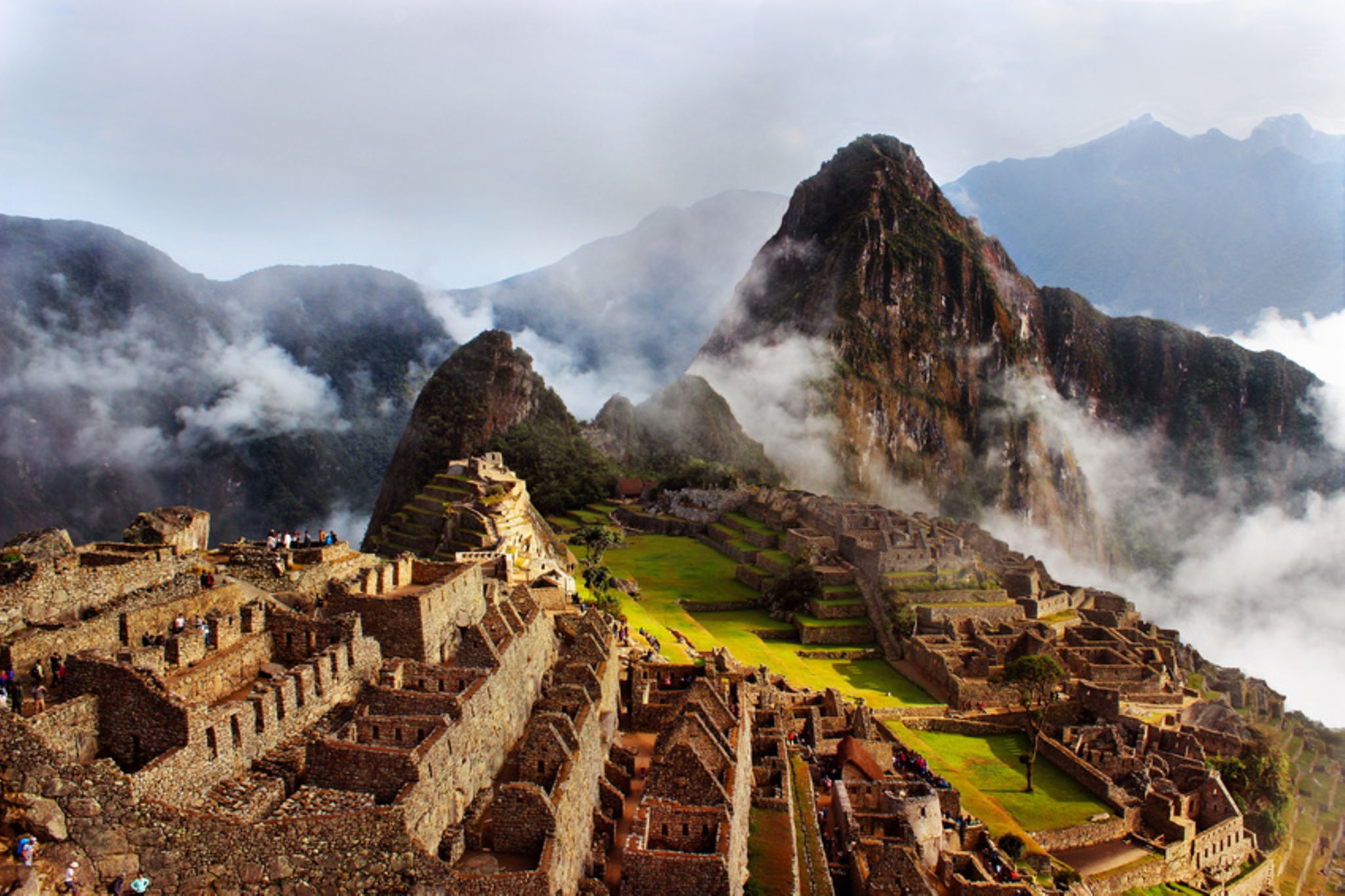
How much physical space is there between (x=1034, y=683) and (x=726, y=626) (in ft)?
55.9

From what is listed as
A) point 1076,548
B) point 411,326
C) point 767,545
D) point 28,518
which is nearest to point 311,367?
point 411,326

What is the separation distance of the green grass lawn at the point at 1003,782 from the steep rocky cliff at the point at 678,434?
7411cm

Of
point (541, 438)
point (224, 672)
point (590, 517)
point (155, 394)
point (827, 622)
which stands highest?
point (155, 394)

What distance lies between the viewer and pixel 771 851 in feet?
54.5

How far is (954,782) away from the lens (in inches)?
1184

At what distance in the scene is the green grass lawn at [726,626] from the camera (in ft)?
128

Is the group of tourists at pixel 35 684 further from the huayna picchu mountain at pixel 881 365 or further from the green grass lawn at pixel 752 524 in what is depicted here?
the huayna picchu mountain at pixel 881 365

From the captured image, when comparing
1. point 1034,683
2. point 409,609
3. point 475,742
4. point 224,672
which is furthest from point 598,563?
point 224,672

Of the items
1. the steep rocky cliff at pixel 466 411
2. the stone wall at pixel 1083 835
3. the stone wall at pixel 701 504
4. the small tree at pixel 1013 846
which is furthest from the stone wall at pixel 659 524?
the small tree at pixel 1013 846

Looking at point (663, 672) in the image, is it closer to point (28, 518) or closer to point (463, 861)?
point (463, 861)

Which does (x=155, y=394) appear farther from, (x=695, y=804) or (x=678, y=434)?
(x=678, y=434)

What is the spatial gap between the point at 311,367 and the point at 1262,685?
68839 mm

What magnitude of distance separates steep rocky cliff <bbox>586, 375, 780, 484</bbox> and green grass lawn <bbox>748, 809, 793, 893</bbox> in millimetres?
89612

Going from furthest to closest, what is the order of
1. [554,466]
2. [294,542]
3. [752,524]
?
1. [554,466]
2. [752,524]
3. [294,542]
